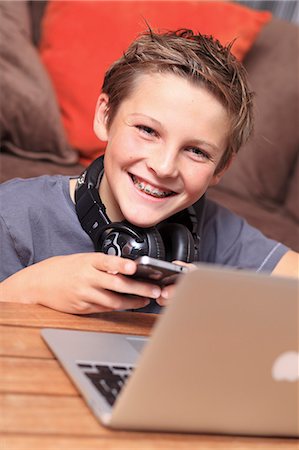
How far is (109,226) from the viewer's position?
133cm

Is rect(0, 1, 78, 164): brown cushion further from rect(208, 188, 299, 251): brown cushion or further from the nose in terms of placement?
the nose

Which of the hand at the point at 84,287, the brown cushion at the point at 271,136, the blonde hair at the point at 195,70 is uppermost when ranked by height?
the blonde hair at the point at 195,70

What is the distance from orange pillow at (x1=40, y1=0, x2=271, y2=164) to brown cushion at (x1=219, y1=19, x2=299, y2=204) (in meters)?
0.13

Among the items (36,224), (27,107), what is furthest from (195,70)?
(27,107)

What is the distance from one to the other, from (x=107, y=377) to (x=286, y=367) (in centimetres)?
20

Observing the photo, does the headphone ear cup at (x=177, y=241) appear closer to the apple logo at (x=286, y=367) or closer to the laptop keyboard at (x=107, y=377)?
the laptop keyboard at (x=107, y=377)

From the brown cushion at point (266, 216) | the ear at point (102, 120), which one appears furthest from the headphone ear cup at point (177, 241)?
the brown cushion at point (266, 216)

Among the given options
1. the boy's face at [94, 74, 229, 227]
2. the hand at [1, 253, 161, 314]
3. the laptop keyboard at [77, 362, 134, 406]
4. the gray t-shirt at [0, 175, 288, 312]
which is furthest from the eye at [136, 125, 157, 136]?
the laptop keyboard at [77, 362, 134, 406]

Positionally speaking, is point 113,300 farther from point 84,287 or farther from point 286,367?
point 286,367

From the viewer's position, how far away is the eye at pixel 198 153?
1381mm

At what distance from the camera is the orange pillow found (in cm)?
237

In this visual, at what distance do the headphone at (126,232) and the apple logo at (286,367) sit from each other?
54 centimetres

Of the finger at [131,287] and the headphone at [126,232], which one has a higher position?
the finger at [131,287]

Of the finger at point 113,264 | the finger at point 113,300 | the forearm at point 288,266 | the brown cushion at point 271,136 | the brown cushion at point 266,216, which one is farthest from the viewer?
the brown cushion at point 271,136
